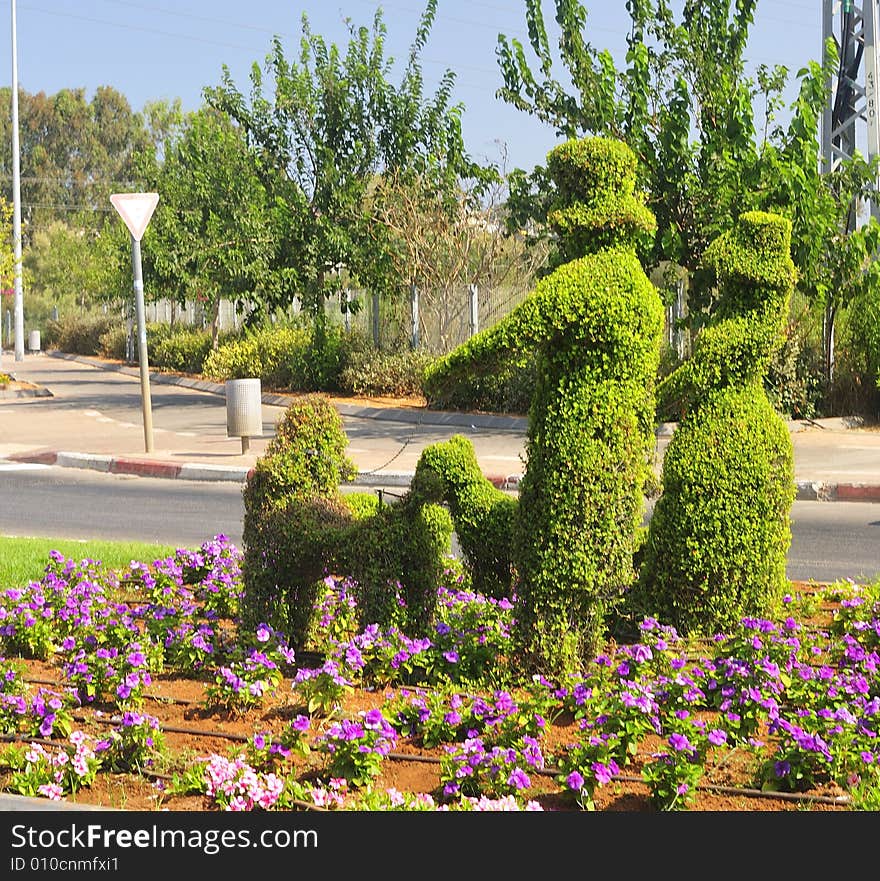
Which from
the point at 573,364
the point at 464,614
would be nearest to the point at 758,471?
the point at 573,364

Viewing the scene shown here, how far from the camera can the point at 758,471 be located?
5574mm

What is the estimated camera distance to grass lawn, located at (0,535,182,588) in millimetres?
7898

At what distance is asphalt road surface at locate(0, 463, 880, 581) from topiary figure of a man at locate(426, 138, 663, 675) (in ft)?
10.9

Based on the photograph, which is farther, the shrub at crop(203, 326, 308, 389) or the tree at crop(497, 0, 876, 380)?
the shrub at crop(203, 326, 308, 389)

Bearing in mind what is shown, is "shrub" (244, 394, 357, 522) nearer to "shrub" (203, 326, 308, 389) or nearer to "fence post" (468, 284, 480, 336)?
"fence post" (468, 284, 480, 336)

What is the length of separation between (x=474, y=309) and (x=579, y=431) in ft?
62.2

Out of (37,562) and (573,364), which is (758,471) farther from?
(37,562)

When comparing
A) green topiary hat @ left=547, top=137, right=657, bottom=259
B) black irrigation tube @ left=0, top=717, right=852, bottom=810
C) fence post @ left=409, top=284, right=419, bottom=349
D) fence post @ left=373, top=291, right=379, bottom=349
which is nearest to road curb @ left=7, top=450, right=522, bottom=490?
green topiary hat @ left=547, top=137, right=657, bottom=259

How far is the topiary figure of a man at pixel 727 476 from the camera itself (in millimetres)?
5539

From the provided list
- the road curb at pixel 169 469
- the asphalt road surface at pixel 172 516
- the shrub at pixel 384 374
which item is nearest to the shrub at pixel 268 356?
the shrub at pixel 384 374

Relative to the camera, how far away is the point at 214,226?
2655 cm

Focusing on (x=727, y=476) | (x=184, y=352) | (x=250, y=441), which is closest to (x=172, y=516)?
(x=250, y=441)

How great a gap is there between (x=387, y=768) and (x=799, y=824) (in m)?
1.45

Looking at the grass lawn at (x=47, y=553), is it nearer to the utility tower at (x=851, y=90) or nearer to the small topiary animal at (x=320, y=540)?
the small topiary animal at (x=320, y=540)
